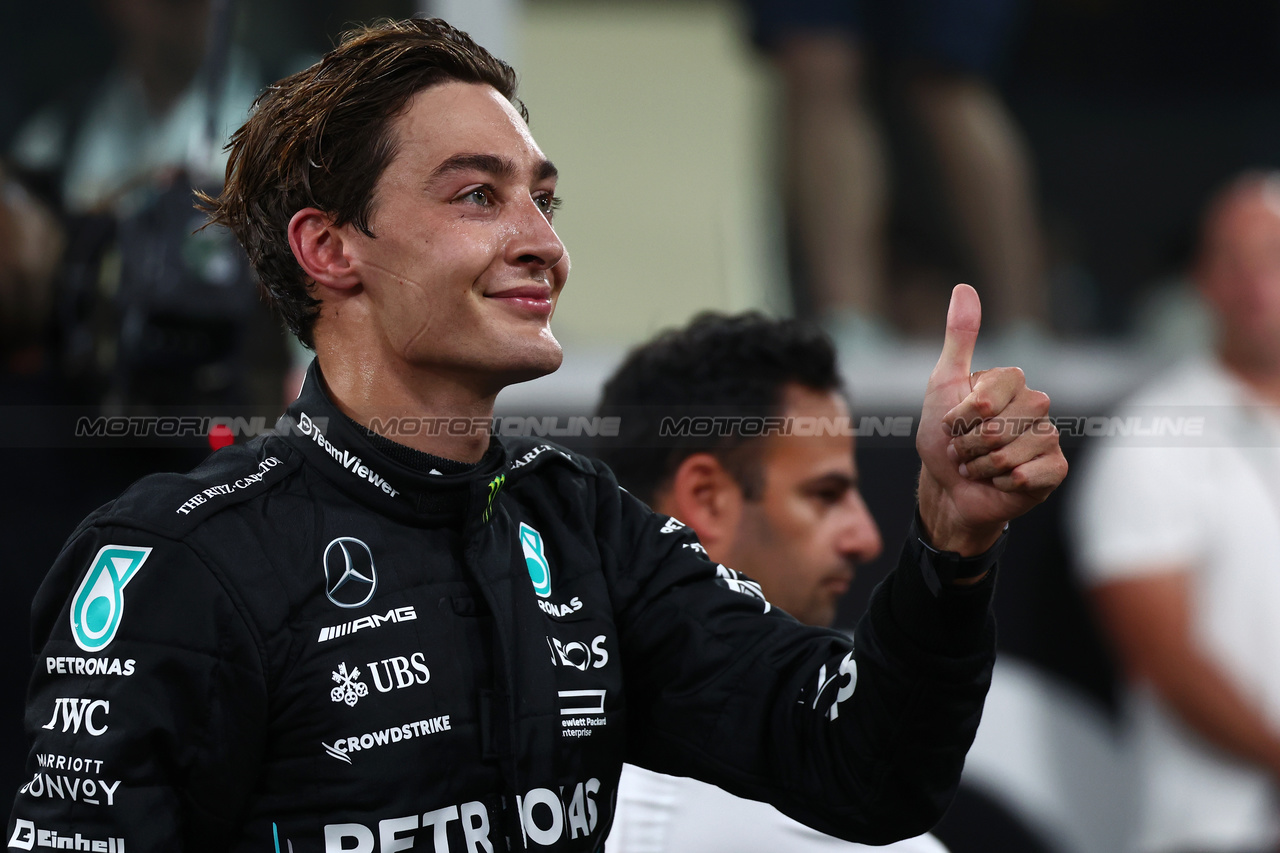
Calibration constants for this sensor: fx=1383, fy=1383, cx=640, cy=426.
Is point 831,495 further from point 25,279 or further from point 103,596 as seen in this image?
point 25,279

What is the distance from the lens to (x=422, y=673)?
126 cm

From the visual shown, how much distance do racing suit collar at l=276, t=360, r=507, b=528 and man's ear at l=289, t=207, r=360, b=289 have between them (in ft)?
0.39

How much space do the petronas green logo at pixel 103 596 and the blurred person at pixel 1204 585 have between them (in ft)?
9.55

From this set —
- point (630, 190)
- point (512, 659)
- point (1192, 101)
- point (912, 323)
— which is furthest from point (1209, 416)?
point (512, 659)

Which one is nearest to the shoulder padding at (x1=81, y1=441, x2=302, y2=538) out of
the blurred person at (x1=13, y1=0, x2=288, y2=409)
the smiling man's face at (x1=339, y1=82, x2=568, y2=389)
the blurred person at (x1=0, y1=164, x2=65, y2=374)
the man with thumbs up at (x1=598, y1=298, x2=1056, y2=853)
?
the smiling man's face at (x1=339, y1=82, x2=568, y2=389)

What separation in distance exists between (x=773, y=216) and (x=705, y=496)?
211cm

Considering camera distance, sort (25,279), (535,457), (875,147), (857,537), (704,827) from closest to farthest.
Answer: (535,457)
(704,827)
(857,537)
(25,279)
(875,147)

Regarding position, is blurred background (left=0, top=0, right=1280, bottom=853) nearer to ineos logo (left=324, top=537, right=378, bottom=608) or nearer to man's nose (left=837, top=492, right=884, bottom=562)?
man's nose (left=837, top=492, right=884, bottom=562)

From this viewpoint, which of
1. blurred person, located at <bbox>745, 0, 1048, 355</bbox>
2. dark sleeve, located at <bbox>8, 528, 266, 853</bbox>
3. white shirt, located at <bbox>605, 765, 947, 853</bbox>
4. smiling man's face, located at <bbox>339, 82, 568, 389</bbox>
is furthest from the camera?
blurred person, located at <bbox>745, 0, 1048, 355</bbox>

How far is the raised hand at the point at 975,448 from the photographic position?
116 cm

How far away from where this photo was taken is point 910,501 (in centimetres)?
334

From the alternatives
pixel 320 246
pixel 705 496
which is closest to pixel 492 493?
pixel 320 246

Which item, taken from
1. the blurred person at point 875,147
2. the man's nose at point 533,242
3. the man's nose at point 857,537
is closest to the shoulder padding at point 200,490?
the man's nose at point 533,242

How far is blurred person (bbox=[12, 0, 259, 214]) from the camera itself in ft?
9.86
